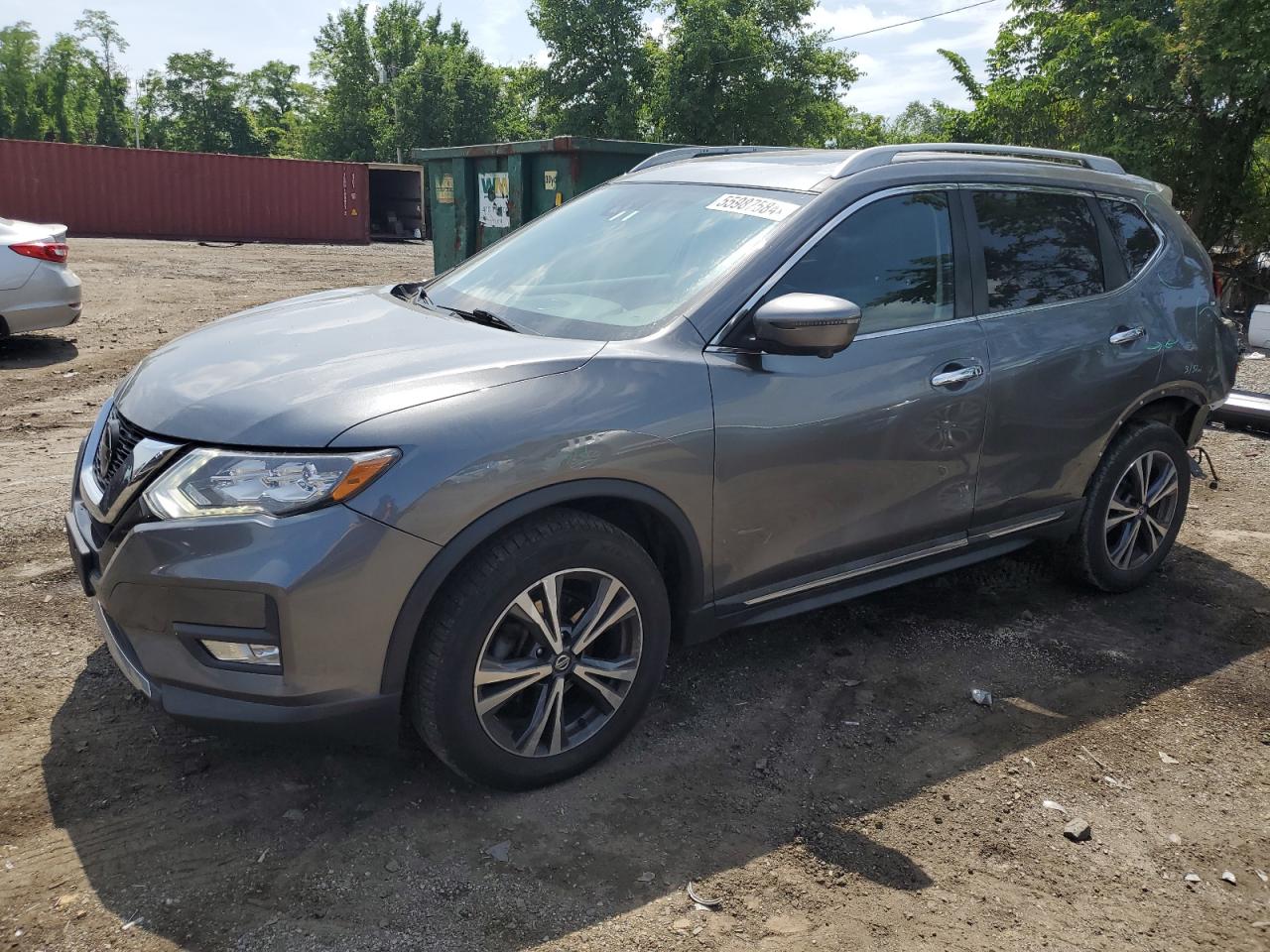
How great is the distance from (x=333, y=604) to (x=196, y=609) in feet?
1.10

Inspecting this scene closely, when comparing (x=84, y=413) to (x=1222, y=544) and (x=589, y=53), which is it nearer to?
(x=1222, y=544)

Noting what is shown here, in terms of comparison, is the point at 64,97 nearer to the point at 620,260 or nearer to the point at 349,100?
the point at 349,100

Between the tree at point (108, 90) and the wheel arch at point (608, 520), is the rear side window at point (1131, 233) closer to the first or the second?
the wheel arch at point (608, 520)

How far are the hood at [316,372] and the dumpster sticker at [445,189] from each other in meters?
7.85

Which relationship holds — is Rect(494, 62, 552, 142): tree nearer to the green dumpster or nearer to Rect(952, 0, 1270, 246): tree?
Rect(952, 0, 1270, 246): tree

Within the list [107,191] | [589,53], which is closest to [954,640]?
[107,191]

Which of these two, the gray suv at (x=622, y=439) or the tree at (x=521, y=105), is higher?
the tree at (x=521, y=105)

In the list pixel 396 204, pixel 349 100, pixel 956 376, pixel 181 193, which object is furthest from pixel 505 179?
pixel 349 100

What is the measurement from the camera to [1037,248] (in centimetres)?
404

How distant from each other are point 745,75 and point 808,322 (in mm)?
39051

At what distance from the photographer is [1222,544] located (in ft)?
18.0

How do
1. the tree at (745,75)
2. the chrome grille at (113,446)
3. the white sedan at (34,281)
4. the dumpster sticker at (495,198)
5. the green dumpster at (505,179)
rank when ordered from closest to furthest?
1. the chrome grille at (113,446)
2. the white sedan at (34,281)
3. the green dumpster at (505,179)
4. the dumpster sticker at (495,198)
5. the tree at (745,75)

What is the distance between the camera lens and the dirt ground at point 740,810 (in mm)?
2557

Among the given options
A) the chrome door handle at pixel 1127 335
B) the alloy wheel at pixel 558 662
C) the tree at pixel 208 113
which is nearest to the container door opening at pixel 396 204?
the chrome door handle at pixel 1127 335
